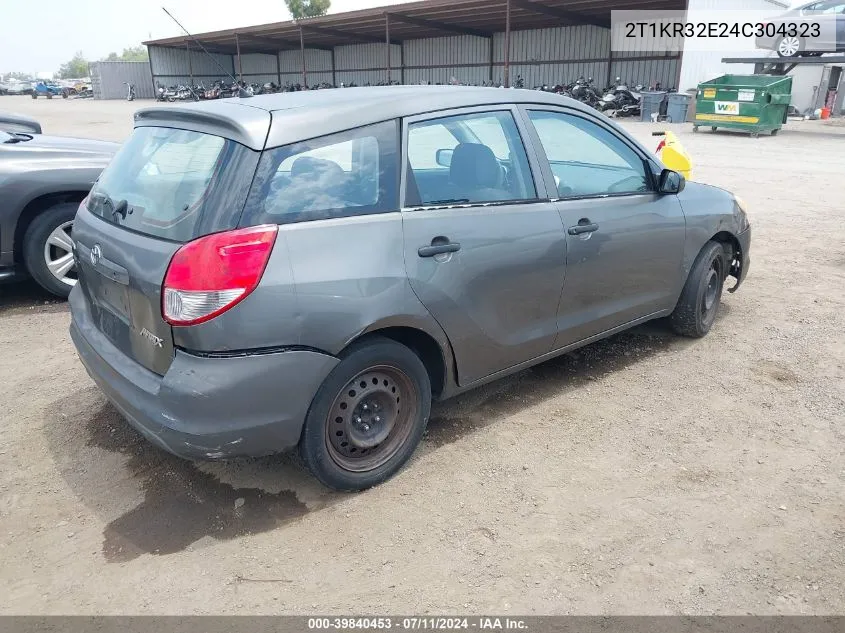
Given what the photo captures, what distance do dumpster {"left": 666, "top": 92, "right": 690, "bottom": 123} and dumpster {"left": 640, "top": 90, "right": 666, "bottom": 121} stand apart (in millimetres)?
372

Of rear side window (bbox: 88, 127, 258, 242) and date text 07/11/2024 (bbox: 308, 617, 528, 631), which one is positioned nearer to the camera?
date text 07/11/2024 (bbox: 308, 617, 528, 631)

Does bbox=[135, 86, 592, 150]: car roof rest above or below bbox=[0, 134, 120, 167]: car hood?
above

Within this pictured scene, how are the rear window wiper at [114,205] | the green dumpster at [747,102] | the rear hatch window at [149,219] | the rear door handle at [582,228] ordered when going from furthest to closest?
the green dumpster at [747,102] → the rear door handle at [582,228] → the rear window wiper at [114,205] → the rear hatch window at [149,219]

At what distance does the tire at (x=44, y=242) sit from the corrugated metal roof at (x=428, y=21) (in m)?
22.8

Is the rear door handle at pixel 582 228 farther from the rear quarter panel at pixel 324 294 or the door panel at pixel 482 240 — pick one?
the rear quarter panel at pixel 324 294

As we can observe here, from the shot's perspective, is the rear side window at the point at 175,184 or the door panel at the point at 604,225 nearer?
the rear side window at the point at 175,184

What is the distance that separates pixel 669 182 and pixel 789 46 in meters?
20.2

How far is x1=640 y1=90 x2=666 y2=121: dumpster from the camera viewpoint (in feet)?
76.0

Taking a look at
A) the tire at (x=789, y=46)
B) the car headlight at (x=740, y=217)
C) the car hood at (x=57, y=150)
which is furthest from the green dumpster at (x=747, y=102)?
the car hood at (x=57, y=150)

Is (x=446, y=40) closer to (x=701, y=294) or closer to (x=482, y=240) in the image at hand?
(x=701, y=294)

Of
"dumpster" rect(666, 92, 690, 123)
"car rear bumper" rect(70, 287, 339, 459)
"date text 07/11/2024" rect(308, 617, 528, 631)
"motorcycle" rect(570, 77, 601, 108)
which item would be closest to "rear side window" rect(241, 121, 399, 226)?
"car rear bumper" rect(70, 287, 339, 459)

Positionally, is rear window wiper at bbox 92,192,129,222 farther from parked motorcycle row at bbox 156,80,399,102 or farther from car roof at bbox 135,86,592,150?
parked motorcycle row at bbox 156,80,399,102

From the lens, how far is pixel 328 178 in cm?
261

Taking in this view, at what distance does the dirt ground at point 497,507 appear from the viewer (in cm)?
231
